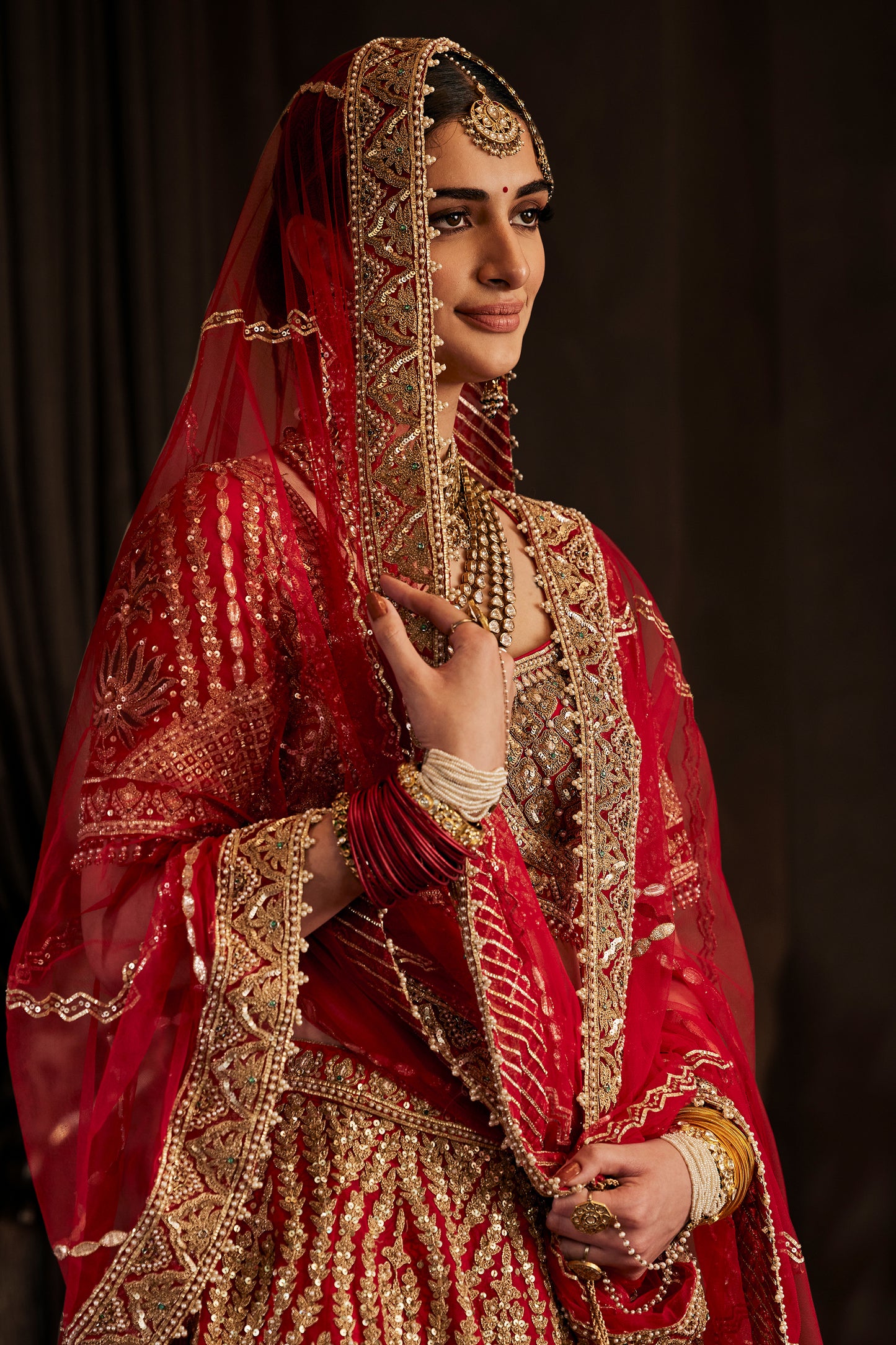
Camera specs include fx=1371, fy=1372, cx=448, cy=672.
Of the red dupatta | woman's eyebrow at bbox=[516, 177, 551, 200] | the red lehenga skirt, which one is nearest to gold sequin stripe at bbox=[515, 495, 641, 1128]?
the red dupatta

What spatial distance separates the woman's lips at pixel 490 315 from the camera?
1222mm

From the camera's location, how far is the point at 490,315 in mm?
1226

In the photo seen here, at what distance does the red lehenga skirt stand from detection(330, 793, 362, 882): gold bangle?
175mm

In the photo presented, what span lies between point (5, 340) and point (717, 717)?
1315 mm

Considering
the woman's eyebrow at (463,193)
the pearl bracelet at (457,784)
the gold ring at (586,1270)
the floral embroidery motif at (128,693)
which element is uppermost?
the woman's eyebrow at (463,193)

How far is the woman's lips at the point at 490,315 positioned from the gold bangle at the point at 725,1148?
0.71 metres

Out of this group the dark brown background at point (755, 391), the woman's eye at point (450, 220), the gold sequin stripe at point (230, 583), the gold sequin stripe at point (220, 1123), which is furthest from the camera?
the dark brown background at point (755, 391)

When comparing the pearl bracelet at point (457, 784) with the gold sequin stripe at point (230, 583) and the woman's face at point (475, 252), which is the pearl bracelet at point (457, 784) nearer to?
the gold sequin stripe at point (230, 583)

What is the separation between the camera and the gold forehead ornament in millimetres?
1217

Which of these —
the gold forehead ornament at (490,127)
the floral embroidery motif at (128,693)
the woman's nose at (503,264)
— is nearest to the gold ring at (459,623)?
the floral embroidery motif at (128,693)

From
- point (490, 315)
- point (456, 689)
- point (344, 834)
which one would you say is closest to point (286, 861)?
point (344, 834)

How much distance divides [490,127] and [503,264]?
5.1 inches

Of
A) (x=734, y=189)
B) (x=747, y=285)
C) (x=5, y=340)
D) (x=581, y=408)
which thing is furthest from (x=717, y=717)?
(x=5, y=340)

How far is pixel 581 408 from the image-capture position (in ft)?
7.84
